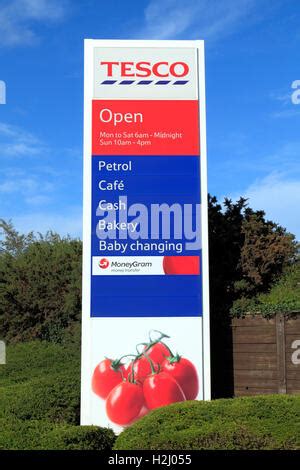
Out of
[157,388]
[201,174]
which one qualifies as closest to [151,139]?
[201,174]

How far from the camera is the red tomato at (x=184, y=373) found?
10.3 metres

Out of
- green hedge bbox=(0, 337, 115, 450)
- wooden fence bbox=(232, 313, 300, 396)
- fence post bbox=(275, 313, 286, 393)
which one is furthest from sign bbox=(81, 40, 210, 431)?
fence post bbox=(275, 313, 286, 393)

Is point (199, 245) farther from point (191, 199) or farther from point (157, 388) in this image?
point (157, 388)

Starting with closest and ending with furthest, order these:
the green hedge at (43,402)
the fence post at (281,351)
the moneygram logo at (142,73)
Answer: the green hedge at (43,402) → the moneygram logo at (142,73) → the fence post at (281,351)

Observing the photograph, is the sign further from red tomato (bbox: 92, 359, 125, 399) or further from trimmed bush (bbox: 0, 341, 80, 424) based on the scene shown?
trimmed bush (bbox: 0, 341, 80, 424)

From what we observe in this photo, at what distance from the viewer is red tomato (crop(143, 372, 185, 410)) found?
9992 millimetres

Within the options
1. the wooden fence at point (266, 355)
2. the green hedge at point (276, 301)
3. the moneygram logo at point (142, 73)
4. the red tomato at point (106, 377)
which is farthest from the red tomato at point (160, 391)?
the moneygram logo at point (142, 73)

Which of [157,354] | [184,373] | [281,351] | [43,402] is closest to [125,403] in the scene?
[157,354]

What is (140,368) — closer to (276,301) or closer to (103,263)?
(103,263)

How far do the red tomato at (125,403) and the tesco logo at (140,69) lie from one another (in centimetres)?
590

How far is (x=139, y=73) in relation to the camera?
1118 cm

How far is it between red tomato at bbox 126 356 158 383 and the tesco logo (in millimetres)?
5429

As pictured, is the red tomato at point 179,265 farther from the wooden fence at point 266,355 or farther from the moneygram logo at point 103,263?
the wooden fence at point 266,355
